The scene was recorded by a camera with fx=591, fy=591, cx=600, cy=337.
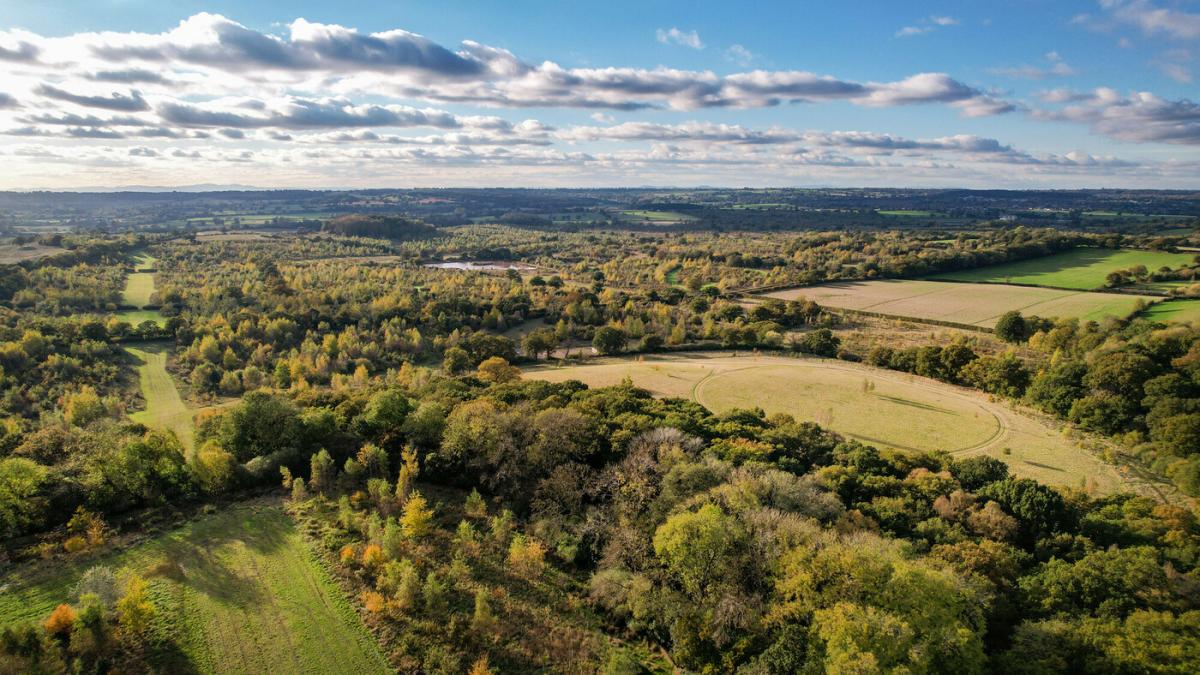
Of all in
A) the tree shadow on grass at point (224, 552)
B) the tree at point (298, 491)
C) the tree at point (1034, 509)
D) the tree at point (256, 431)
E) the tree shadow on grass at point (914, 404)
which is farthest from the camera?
the tree shadow on grass at point (914, 404)

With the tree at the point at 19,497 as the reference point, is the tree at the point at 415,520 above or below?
below

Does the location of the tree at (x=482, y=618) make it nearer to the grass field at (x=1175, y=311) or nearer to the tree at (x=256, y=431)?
the tree at (x=256, y=431)

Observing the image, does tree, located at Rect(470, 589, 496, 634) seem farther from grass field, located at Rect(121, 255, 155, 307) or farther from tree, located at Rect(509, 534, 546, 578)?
grass field, located at Rect(121, 255, 155, 307)

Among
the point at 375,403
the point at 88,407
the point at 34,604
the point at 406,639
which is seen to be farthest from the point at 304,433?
the point at 88,407

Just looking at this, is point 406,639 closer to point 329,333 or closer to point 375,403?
point 375,403

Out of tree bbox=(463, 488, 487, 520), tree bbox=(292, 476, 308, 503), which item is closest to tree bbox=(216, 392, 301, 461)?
tree bbox=(292, 476, 308, 503)

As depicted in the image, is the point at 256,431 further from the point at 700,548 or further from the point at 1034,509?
the point at 1034,509

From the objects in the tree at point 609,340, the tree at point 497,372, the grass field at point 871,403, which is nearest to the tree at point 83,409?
the tree at point 497,372
